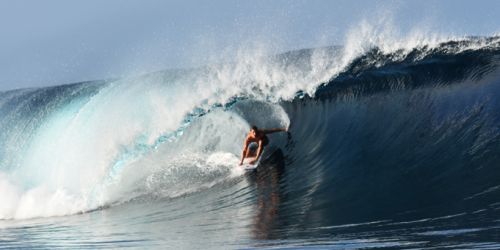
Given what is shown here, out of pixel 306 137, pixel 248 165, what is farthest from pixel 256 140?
pixel 306 137

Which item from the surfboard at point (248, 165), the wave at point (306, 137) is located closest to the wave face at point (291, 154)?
the wave at point (306, 137)

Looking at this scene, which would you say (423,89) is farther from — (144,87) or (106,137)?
(144,87)

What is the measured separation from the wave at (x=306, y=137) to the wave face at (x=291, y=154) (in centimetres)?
3

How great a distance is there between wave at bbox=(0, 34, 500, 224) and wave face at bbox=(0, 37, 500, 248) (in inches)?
1.3

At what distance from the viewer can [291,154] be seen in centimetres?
1180

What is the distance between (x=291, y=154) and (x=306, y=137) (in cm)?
73

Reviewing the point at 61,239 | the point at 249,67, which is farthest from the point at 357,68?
the point at 61,239

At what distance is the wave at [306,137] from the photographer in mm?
8383

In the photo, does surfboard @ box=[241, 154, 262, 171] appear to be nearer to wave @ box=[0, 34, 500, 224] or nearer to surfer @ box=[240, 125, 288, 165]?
surfer @ box=[240, 125, 288, 165]

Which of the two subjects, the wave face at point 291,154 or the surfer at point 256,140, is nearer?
the wave face at point 291,154

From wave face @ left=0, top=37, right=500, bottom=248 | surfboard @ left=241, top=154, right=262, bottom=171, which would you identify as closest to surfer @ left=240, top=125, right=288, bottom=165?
surfboard @ left=241, top=154, right=262, bottom=171

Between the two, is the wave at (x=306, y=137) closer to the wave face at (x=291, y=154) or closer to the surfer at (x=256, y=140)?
the wave face at (x=291, y=154)

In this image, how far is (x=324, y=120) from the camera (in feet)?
42.4

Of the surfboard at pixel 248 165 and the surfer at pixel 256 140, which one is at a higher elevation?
the surfer at pixel 256 140
